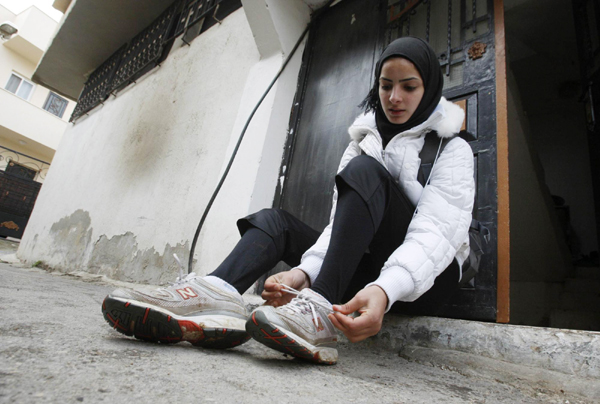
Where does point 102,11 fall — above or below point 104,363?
above

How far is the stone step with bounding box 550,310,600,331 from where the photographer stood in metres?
2.44

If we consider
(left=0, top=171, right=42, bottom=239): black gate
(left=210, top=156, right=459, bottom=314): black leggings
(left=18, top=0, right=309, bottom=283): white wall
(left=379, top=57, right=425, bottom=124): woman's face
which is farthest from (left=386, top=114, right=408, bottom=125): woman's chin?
(left=0, top=171, right=42, bottom=239): black gate

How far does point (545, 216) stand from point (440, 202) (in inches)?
107

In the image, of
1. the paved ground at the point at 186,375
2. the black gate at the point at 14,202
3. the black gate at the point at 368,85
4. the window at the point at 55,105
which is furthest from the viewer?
the window at the point at 55,105

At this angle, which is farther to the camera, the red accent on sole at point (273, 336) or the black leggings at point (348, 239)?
the black leggings at point (348, 239)

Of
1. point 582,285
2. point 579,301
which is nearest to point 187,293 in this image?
point 579,301

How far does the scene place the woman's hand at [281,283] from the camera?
0.83m

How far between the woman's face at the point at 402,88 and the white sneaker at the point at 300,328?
25.4 inches

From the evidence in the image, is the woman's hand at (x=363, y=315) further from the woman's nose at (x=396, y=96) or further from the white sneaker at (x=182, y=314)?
the woman's nose at (x=396, y=96)

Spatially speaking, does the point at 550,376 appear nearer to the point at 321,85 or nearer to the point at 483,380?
the point at 483,380

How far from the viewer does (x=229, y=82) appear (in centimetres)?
250

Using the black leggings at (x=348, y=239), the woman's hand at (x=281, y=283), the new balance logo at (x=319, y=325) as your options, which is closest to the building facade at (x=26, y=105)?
the black leggings at (x=348, y=239)

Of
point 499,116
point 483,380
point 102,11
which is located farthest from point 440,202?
point 102,11

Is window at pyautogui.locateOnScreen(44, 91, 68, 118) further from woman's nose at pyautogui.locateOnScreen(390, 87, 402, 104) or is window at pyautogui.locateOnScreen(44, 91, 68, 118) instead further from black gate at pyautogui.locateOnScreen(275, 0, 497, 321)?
woman's nose at pyautogui.locateOnScreen(390, 87, 402, 104)
